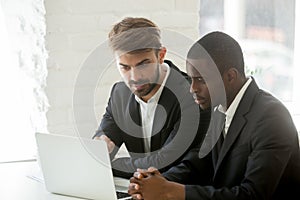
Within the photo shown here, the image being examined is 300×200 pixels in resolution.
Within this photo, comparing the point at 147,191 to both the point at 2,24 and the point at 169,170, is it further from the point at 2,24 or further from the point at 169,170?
the point at 2,24

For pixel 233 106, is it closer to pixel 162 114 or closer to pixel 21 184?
pixel 162 114

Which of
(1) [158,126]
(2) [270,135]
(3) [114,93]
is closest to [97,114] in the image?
(3) [114,93]

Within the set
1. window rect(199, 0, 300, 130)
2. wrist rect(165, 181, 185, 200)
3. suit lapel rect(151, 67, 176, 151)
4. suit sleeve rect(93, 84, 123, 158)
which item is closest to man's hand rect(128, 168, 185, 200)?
wrist rect(165, 181, 185, 200)

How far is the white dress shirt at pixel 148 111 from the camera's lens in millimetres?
1736

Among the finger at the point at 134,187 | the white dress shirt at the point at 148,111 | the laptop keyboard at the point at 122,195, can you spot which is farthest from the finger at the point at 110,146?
the finger at the point at 134,187

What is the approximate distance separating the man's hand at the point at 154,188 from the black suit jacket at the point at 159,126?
266 mm

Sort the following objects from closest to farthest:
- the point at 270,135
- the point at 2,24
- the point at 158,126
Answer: the point at 270,135, the point at 158,126, the point at 2,24

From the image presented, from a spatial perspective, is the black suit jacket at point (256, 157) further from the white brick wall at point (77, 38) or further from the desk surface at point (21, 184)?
the white brick wall at point (77, 38)

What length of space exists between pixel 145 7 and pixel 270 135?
0.90 m

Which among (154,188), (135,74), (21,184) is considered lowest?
(21,184)

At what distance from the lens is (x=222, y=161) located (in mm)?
1479

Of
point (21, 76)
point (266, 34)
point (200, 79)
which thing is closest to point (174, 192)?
point (200, 79)

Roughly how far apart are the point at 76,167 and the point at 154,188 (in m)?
0.24

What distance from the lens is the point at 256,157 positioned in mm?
1350
